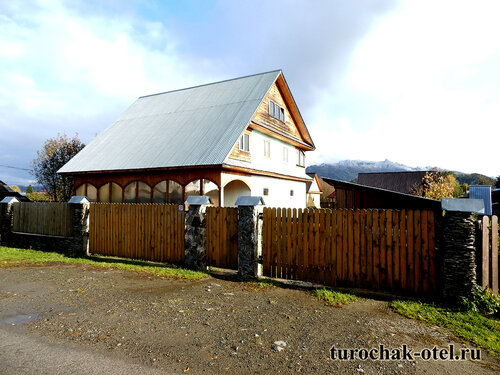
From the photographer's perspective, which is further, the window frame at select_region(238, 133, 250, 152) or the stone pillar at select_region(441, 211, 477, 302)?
the window frame at select_region(238, 133, 250, 152)

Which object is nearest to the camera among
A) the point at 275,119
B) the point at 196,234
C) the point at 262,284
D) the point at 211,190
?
the point at 262,284

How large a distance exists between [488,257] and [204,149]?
12.5m

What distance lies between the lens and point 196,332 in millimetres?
4805

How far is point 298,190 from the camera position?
24.3 metres

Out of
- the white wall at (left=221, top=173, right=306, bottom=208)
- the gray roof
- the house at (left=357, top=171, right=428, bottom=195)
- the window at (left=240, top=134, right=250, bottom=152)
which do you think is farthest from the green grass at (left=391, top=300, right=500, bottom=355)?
the house at (left=357, top=171, right=428, bottom=195)

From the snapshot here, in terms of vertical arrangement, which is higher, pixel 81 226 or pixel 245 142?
pixel 245 142

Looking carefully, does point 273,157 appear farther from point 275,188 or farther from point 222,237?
point 222,237

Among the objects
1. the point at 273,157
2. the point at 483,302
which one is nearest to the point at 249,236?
the point at 483,302

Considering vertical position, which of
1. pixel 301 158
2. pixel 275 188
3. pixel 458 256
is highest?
pixel 301 158

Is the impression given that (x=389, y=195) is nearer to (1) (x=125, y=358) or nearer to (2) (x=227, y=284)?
(2) (x=227, y=284)

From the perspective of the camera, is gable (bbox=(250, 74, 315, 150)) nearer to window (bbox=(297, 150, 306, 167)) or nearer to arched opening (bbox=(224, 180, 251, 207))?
window (bbox=(297, 150, 306, 167))

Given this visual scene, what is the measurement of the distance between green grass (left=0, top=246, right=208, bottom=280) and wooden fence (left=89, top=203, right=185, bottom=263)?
0.37 meters

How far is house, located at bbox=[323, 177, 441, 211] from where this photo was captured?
382 inches

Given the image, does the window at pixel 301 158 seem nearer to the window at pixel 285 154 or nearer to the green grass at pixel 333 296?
the window at pixel 285 154
